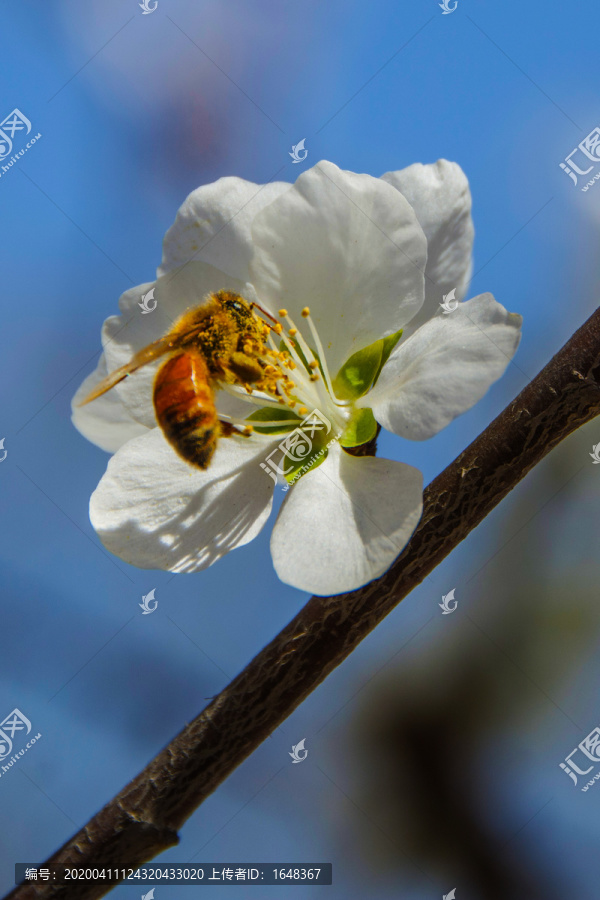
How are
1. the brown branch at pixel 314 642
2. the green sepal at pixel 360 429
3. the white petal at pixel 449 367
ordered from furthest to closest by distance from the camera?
the green sepal at pixel 360 429 < the brown branch at pixel 314 642 < the white petal at pixel 449 367

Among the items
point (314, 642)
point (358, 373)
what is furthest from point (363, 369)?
point (314, 642)

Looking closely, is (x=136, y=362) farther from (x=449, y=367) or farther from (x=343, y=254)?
(x=449, y=367)

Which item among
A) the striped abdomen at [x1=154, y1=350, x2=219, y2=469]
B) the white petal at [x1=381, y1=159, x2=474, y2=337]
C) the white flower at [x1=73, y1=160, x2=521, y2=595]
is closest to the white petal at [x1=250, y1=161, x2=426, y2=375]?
the white flower at [x1=73, y1=160, x2=521, y2=595]

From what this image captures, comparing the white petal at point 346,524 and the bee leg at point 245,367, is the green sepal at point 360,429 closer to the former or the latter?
the white petal at point 346,524

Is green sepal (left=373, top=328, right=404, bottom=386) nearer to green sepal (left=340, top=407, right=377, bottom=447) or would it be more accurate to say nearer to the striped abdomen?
green sepal (left=340, top=407, right=377, bottom=447)

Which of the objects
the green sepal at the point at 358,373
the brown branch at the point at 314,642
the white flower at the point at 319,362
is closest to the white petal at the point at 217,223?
the white flower at the point at 319,362

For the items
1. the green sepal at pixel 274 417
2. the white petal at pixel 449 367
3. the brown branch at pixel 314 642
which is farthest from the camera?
the green sepal at pixel 274 417

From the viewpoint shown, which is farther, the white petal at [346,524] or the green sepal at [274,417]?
the green sepal at [274,417]
